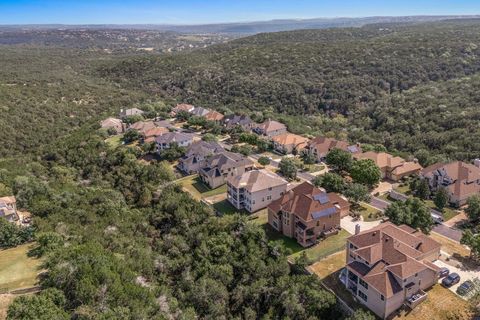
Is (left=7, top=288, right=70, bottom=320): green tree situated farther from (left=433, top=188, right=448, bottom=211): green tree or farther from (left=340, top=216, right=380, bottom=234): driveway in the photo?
(left=433, top=188, right=448, bottom=211): green tree

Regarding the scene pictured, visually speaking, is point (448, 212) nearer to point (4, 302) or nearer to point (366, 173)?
point (366, 173)

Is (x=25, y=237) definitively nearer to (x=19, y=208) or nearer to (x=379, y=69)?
(x=19, y=208)

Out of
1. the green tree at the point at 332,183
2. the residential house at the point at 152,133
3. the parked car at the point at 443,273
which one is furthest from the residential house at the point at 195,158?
the parked car at the point at 443,273

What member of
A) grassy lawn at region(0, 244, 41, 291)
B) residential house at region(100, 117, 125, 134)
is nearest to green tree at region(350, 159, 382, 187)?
grassy lawn at region(0, 244, 41, 291)

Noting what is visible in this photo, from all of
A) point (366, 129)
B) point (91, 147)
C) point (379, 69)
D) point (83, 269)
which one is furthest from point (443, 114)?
point (83, 269)

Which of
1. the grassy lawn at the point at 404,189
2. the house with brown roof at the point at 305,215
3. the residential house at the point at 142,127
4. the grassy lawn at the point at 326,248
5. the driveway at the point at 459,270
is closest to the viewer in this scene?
the driveway at the point at 459,270

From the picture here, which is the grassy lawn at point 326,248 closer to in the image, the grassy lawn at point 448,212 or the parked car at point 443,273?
the parked car at point 443,273

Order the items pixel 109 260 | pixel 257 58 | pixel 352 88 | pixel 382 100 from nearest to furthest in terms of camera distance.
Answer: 1. pixel 109 260
2. pixel 382 100
3. pixel 352 88
4. pixel 257 58
